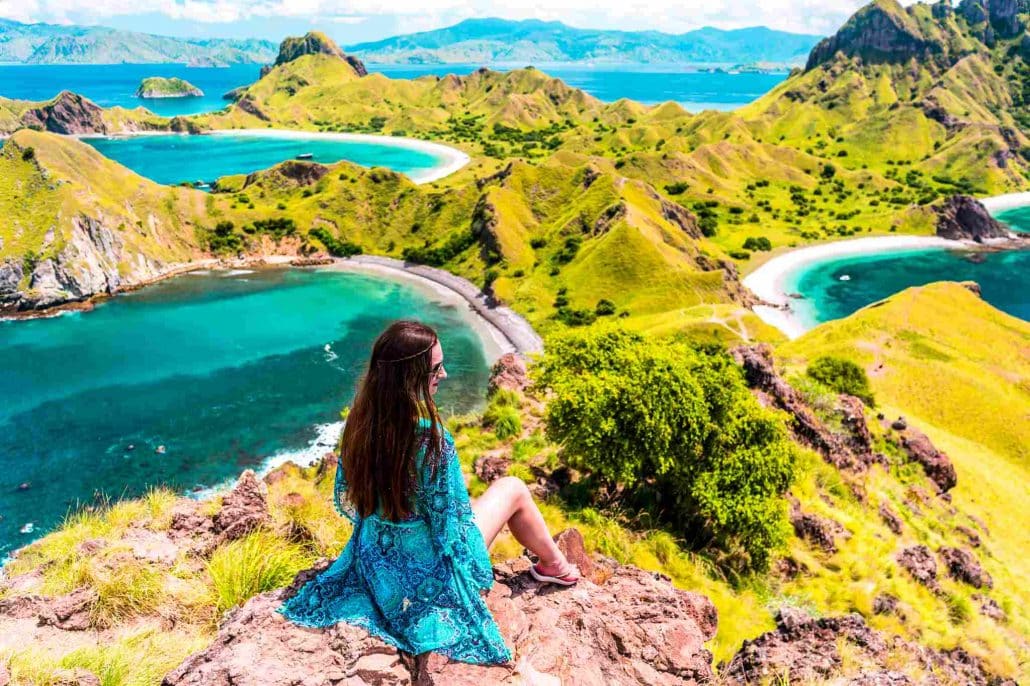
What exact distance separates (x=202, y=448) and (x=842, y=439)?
58925 millimetres

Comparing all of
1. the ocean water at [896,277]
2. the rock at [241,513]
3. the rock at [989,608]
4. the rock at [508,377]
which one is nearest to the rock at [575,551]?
the rock at [241,513]

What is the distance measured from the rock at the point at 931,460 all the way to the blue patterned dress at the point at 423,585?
151 feet

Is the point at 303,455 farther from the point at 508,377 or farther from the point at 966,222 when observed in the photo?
the point at 966,222

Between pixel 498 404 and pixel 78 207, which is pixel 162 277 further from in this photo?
pixel 498 404

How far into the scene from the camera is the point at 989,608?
26562 millimetres

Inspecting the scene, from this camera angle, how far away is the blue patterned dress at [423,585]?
7688 mm

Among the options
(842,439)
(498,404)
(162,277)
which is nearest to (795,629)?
(498,404)

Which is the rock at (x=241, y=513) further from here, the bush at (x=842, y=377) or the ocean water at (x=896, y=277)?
the ocean water at (x=896, y=277)

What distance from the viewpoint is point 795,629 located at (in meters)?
12.3

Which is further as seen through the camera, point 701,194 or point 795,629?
point 701,194

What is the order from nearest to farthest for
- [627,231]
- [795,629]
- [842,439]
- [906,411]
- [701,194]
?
1. [795,629]
2. [842,439]
3. [906,411]
4. [627,231]
5. [701,194]

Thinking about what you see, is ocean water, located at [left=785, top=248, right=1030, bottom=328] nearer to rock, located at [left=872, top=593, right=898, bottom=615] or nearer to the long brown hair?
rock, located at [left=872, top=593, right=898, bottom=615]

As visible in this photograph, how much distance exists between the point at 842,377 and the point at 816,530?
115 feet

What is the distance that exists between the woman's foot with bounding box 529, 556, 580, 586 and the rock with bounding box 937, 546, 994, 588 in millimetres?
28897
